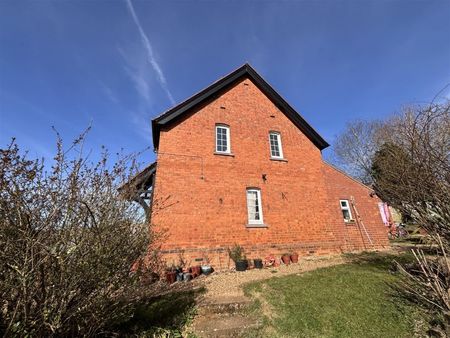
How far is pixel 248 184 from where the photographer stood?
11602 millimetres

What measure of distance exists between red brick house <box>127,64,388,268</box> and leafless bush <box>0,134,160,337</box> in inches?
199

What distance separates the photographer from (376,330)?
464cm

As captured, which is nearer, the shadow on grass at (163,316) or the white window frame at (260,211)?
the shadow on grass at (163,316)

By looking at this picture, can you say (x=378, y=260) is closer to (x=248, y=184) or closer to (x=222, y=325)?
(x=248, y=184)

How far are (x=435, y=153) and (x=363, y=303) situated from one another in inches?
148

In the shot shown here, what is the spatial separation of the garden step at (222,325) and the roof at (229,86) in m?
8.37

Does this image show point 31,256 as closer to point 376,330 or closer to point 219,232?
point 376,330

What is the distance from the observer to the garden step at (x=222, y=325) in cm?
491

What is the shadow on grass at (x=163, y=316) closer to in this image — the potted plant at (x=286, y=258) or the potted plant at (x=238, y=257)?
the potted plant at (x=238, y=257)

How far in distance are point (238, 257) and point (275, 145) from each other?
6.47 metres

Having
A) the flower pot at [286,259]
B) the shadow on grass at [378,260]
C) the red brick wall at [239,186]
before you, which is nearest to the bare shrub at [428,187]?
the shadow on grass at [378,260]

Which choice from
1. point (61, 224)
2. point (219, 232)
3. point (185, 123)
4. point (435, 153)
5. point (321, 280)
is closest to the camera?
point (61, 224)

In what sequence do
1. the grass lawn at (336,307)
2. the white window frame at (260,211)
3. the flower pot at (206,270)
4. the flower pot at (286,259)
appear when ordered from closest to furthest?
the grass lawn at (336,307), the flower pot at (206,270), the flower pot at (286,259), the white window frame at (260,211)

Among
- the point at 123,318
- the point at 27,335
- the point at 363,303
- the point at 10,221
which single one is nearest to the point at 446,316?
the point at 363,303
